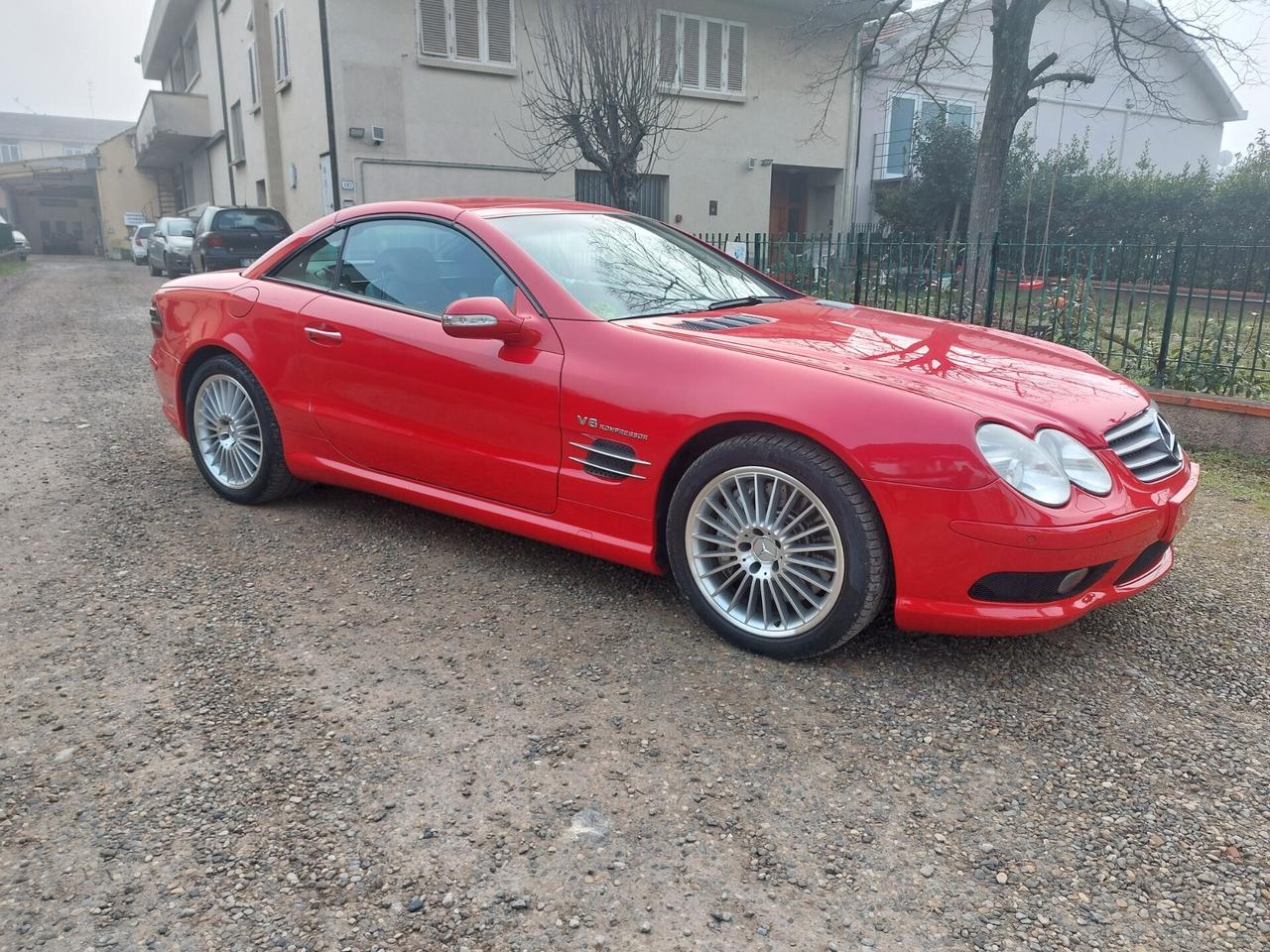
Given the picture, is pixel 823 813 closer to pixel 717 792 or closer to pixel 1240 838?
pixel 717 792

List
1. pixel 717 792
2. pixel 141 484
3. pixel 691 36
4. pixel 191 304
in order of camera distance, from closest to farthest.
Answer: pixel 717 792 → pixel 191 304 → pixel 141 484 → pixel 691 36

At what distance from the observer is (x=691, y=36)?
18.4 metres

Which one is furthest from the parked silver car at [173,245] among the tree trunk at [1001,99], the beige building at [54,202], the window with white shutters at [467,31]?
the beige building at [54,202]

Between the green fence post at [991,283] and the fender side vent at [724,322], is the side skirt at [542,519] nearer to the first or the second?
the fender side vent at [724,322]

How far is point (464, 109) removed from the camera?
16.5m

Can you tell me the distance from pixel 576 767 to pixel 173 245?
75.0 feet

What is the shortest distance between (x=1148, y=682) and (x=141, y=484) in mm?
4861

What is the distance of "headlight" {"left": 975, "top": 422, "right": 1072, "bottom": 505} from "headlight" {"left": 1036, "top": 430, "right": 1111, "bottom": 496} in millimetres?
40

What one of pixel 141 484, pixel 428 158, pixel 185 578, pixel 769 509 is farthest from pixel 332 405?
pixel 428 158

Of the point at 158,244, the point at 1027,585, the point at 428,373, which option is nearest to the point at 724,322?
the point at 428,373

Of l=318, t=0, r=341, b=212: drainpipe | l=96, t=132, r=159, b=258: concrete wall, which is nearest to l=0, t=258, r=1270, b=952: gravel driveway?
l=318, t=0, r=341, b=212: drainpipe

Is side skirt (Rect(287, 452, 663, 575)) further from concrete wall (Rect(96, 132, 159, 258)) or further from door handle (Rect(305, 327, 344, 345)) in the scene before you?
concrete wall (Rect(96, 132, 159, 258))

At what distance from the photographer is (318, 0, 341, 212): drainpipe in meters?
15.2

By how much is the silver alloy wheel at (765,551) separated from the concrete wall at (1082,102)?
752 inches
